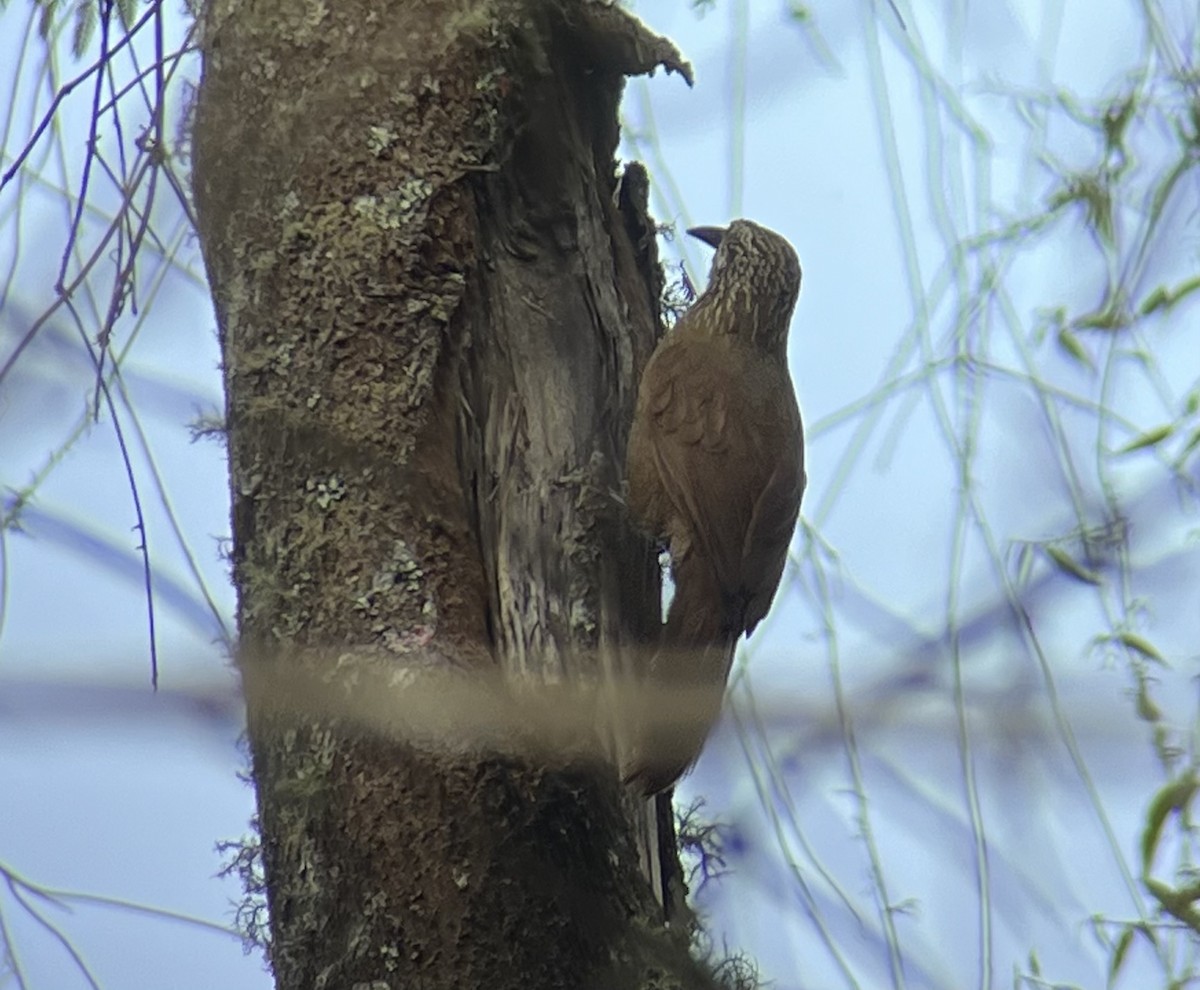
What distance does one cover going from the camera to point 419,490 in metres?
2.51

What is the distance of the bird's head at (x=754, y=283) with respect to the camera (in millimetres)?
3621

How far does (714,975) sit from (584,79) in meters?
1.65

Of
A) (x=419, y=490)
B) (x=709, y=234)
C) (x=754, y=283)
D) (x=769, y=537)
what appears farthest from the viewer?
(x=709, y=234)

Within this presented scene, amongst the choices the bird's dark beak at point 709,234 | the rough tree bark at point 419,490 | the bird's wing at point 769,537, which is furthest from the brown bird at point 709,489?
the bird's dark beak at point 709,234

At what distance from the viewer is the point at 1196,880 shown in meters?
2.16

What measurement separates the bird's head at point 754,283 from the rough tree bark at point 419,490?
0.78 metres

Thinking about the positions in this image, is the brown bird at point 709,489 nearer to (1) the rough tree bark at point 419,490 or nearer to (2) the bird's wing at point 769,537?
(2) the bird's wing at point 769,537

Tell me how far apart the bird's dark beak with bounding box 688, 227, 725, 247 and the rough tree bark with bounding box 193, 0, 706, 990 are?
42.9 inches

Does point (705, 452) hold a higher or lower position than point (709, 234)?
lower

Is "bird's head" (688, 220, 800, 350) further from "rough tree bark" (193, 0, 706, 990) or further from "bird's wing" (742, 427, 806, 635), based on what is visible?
"rough tree bark" (193, 0, 706, 990)

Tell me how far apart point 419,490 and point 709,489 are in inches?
32.1

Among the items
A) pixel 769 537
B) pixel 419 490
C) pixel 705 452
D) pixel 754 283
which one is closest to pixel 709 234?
pixel 754 283

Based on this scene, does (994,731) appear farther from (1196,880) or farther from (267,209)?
(267,209)

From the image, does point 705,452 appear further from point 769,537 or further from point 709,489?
point 769,537
